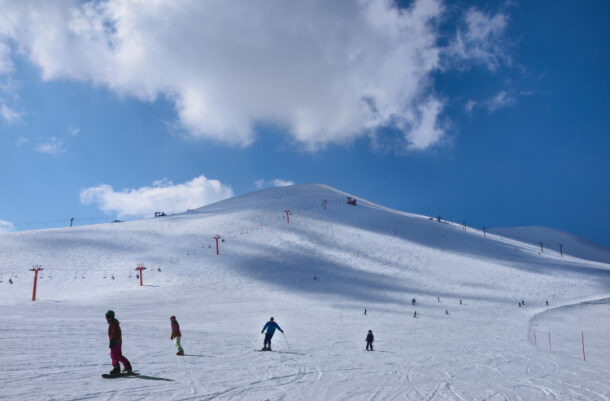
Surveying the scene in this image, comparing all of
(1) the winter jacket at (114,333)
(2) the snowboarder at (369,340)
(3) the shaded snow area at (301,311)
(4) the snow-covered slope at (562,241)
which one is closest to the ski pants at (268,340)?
(3) the shaded snow area at (301,311)

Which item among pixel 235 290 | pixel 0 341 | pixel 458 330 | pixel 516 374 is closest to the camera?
pixel 0 341

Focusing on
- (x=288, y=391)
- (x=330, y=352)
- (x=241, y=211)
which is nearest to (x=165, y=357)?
(x=288, y=391)

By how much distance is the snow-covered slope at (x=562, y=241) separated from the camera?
100438 mm

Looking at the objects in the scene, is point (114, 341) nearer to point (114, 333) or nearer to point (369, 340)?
point (114, 333)

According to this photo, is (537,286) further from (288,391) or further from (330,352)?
(288,391)

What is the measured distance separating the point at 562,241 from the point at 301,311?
11682 cm

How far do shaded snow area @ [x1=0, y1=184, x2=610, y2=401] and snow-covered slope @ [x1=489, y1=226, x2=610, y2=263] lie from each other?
1912 inches

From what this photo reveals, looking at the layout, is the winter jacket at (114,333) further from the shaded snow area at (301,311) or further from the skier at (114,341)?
the shaded snow area at (301,311)

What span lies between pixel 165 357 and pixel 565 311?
120ft

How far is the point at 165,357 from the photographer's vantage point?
40.2 ft

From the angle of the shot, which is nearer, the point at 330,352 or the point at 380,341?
the point at 330,352

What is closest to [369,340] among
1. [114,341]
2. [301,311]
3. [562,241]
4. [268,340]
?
[268,340]

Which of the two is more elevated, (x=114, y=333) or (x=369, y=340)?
(x=114, y=333)

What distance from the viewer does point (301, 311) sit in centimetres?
2966
